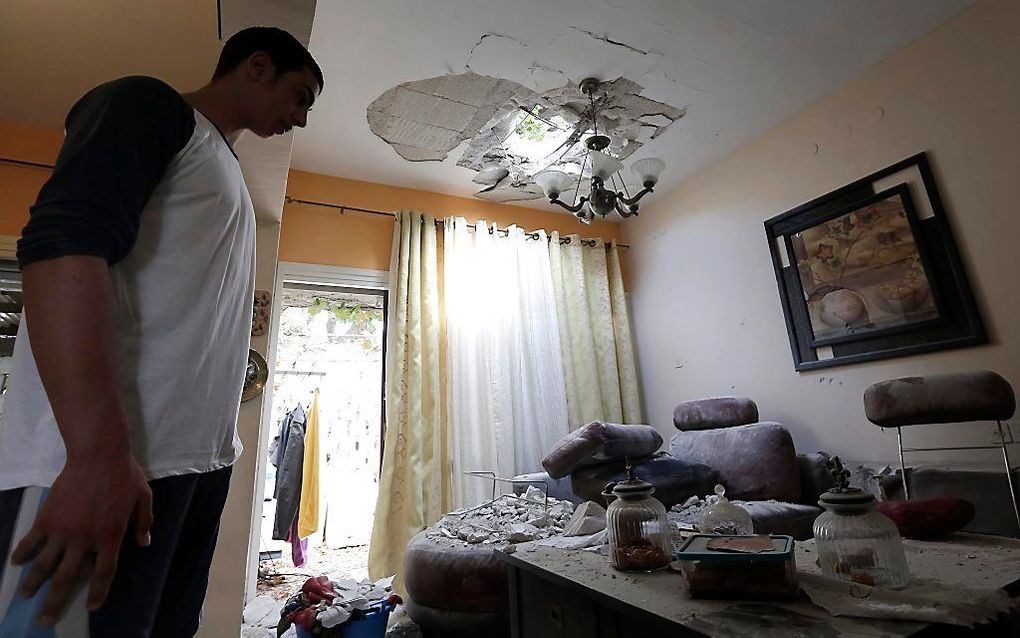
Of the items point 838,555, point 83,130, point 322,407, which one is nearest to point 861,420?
point 838,555

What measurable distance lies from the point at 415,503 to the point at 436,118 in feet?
7.71

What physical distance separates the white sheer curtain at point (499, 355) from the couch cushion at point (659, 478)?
961 millimetres

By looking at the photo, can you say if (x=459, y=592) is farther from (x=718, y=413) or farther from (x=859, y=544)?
(x=718, y=413)

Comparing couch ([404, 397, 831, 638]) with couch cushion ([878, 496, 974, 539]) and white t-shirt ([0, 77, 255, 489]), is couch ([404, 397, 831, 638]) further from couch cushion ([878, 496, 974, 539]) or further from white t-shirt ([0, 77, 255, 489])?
white t-shirt ([0, 77, 255, 489])

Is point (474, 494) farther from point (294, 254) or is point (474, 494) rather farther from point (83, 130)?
point (83, 130)

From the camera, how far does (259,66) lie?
2.61 feet

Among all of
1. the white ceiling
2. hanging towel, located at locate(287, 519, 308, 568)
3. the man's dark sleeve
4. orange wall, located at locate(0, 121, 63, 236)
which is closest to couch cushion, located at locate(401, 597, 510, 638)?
the man's dark sleeve

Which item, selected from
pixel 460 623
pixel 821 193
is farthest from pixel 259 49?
pixel 821 193

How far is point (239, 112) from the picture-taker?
785 millimetres

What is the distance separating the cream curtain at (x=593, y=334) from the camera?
3607 mm

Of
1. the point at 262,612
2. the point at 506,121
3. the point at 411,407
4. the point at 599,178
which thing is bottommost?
the point at 262,612

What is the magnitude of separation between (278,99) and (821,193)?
299 cm

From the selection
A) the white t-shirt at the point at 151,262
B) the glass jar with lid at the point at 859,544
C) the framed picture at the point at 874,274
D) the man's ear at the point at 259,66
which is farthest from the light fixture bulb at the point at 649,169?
the white t-shirt at the point at 151,262

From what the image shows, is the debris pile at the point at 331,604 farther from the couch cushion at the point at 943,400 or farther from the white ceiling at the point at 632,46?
the white ceiling at the point at 632,46
